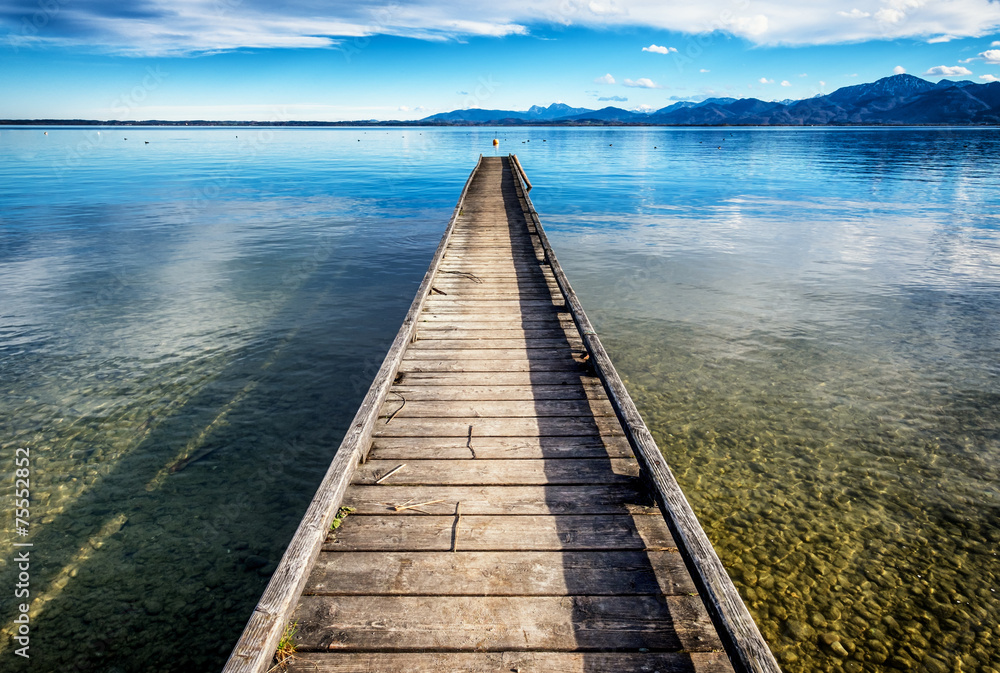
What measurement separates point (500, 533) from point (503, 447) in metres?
1.25

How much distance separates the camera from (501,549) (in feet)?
12.9

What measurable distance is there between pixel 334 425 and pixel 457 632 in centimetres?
568

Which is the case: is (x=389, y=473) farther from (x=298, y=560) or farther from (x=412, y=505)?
(x=298, y=560)

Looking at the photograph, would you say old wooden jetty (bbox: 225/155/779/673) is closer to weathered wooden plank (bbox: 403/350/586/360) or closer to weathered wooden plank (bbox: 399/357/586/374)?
weathered wooden plank (bbox: 399/357/586/374)

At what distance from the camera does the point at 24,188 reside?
35.7 metres

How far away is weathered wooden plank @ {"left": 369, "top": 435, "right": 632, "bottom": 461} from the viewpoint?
511 cm

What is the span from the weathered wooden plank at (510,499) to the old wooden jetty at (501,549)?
0.01 metres

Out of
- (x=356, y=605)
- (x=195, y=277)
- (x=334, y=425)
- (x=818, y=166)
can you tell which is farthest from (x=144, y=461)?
(x=818, y=166)

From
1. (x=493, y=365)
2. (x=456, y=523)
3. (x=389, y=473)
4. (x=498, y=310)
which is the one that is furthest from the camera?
(x=498, y=310)

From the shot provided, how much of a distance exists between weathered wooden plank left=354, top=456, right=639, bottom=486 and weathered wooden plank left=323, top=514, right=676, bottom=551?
1.57 ft

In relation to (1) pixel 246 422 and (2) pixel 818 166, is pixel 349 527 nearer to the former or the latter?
(1) pixel 246 422

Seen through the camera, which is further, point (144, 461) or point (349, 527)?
point (144, 461)

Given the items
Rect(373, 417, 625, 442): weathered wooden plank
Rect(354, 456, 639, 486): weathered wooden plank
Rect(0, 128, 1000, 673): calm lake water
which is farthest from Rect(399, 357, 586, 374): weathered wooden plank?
Rect(354, 456, 639, 486): weathered wooden plank

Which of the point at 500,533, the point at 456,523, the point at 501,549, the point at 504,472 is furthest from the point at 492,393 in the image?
the point at 501,549
